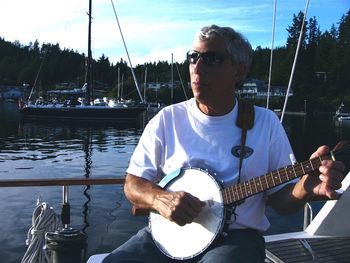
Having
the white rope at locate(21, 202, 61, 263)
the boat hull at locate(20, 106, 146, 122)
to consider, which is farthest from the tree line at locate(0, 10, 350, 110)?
the white rope at locate(21, 202, 61, 263)

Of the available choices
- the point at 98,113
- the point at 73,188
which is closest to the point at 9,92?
the point at 98,113

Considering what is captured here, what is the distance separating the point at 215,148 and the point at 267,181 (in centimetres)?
39

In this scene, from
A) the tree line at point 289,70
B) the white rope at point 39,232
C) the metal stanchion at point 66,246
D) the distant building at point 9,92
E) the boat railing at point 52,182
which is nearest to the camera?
the metal stanchion at point 66,246

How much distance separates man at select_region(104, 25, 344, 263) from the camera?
2496 mm

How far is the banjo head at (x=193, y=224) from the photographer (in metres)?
2.49

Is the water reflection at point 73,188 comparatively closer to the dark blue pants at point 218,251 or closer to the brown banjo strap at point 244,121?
the dark blue pants at point 218,251

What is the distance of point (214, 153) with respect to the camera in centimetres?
266

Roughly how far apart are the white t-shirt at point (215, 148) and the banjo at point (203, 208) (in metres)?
0.08

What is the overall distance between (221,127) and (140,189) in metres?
0.56

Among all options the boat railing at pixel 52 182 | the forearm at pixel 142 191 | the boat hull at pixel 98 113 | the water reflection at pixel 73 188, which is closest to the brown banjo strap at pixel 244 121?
the forearm at pixel 142 191

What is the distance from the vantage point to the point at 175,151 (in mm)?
2770

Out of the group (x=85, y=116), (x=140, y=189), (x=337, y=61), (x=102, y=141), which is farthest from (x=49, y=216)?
(x=337, y=61)

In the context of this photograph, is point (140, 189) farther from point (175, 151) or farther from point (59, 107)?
point (59, 107)

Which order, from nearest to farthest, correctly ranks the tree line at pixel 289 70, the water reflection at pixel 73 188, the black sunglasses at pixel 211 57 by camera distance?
1. the black sunglasses at pixel 211 57
2. the water reflection at pixel 73 188
3. the tree line at pixel 289 70
